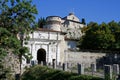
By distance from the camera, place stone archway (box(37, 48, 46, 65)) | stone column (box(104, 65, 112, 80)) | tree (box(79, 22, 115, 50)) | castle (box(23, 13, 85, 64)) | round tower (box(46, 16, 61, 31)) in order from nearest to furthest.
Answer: stone column (box(104, 65, 112, 80)) → castle (box(23, 13, 85, 64)) → stone archway (box(37, 48, 46, 65)) → round tower (box(46, 16, 61, 31)) → tree (box(79, 22, 115, 50))

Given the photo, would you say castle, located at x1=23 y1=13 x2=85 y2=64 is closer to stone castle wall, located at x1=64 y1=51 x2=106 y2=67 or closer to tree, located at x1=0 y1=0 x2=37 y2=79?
stone castle wall, located at x1=64 y1=51 x2=106 y2=67

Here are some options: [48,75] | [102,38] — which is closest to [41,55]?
[102,38]

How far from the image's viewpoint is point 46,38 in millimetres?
49750

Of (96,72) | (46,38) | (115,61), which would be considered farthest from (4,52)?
(115,61)

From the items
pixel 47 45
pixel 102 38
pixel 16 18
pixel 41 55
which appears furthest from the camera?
pixel 102 38

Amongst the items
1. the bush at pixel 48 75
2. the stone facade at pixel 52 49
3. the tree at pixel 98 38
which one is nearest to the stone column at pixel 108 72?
the bush at pixel 48 75

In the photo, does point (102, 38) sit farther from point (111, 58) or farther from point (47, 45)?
point (47, 45)

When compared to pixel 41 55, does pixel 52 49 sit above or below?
above

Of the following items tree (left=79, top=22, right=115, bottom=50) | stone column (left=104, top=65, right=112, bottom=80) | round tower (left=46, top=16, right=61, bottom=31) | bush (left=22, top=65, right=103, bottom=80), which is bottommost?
bush (left=22, top=65, right=103, bottom=80)

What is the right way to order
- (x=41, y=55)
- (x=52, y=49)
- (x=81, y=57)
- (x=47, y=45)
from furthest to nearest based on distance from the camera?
1. (x=41, y=55)
2. (x=81, y=57)
3. (x=52, y=49)
4. (x=47, y=45)

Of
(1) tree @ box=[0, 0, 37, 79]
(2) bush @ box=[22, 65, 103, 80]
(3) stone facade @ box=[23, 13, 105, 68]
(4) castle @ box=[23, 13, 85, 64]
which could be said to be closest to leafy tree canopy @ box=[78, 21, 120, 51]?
(3) stone facade @ box=[23, 13, 105, 68]

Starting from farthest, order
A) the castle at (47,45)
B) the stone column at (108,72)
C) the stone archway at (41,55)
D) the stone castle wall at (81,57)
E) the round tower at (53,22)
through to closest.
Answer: the round tower at (53,22) < the stone archway at (41,55) < the stone castle wall at (81,57) < the castle at (47,45) < the stone column at (108,72)

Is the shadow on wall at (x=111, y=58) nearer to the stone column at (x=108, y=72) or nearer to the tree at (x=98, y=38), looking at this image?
the tree at (x=98, y=38)

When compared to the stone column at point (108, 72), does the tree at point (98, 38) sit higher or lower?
higher
